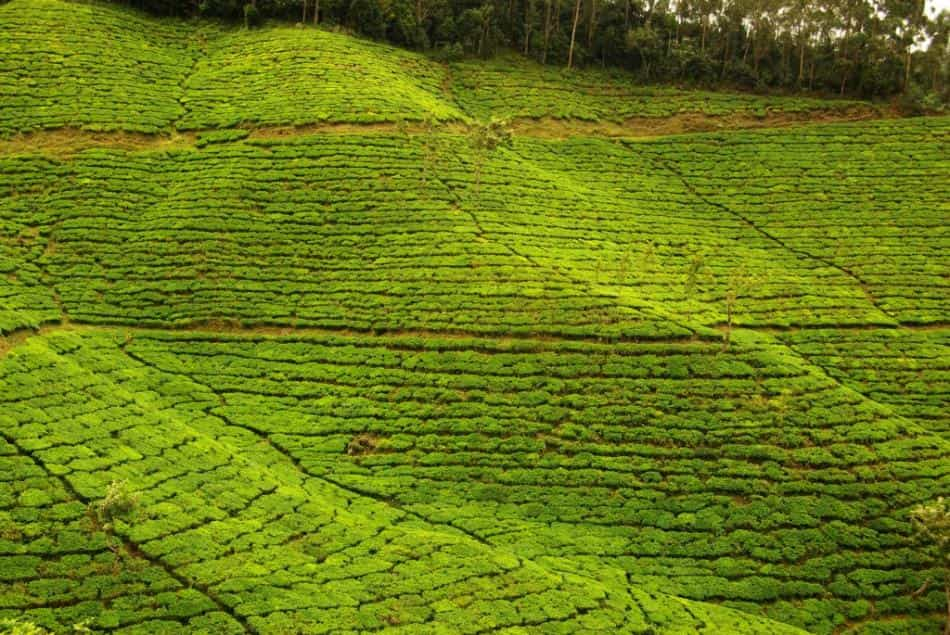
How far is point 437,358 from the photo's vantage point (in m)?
50.0

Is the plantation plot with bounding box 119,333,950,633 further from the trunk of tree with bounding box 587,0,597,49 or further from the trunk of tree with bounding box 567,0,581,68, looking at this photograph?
the trunk of tree with bounding box 587,0,597,49

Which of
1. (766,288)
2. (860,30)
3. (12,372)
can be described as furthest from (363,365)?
(860,30)

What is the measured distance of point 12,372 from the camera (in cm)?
4166

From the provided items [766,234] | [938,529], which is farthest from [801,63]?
[938,529]

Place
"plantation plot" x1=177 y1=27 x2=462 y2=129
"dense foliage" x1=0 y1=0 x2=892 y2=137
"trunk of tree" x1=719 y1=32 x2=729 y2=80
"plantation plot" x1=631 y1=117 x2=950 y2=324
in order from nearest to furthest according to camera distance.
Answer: "plantation plot" x1=631 y1=117 x2=950 y2=324 < "dense foliage" x1=0 y1=0 x2=892 y2=137 < "plantation plot" x1=177 y1=27 x2=462 y2=129 < "trunk of tree" x1=719 y1=32 x2=729 y2=80

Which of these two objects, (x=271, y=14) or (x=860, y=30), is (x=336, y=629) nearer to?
(x=271, y=14)

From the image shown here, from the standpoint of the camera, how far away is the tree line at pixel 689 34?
9350 centimetres

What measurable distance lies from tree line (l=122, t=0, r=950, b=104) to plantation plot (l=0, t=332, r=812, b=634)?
65345mm

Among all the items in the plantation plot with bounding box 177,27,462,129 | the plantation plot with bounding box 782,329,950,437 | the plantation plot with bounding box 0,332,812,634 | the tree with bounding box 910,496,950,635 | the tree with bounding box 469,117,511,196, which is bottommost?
the plantation plot with bounding box 0,332,812,634

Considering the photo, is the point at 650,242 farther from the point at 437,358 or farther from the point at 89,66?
the point at 89,66

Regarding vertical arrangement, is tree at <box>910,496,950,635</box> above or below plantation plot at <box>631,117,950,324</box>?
below

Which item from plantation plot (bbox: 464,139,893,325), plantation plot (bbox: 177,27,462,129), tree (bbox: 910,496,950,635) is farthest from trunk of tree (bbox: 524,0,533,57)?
tree (bbox: 910,496,950,635)

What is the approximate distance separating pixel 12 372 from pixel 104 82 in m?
44.1

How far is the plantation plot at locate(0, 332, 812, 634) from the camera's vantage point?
98.6 ft
